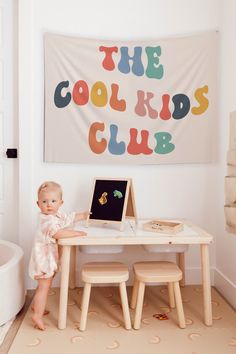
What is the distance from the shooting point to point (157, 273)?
7.84 ft

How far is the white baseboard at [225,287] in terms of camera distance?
2.77 metres

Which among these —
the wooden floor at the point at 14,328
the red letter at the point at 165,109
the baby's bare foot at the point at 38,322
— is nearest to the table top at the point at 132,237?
the baby's bare foot at the point at 38,322

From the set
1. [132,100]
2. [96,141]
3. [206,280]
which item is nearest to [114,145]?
[96,141]

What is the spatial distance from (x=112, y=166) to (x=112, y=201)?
530 mm

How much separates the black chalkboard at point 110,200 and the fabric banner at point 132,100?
0.40m

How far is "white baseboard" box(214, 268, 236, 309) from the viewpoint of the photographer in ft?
9.09

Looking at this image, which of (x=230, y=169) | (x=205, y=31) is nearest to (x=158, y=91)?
(x=205, y=31)

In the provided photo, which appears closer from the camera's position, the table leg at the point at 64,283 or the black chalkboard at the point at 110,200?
the table leg at the point at 64,283

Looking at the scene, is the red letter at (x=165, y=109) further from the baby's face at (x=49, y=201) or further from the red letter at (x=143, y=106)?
the baby's face at (x=49, y=201)

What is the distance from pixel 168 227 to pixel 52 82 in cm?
150

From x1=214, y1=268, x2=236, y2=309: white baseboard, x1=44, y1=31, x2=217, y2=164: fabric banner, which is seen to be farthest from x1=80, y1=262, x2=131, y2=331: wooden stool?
x1=44, y1=31, x2=217, y2=164: fabric banner

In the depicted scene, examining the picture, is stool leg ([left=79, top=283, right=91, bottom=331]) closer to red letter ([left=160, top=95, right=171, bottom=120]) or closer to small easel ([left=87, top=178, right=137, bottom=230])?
small easel ([left=87, top=178, right=137, bottom=230])

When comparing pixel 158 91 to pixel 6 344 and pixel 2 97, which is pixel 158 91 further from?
pixel 6 344

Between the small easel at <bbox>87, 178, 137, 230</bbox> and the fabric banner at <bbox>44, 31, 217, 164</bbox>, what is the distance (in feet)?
1.30
